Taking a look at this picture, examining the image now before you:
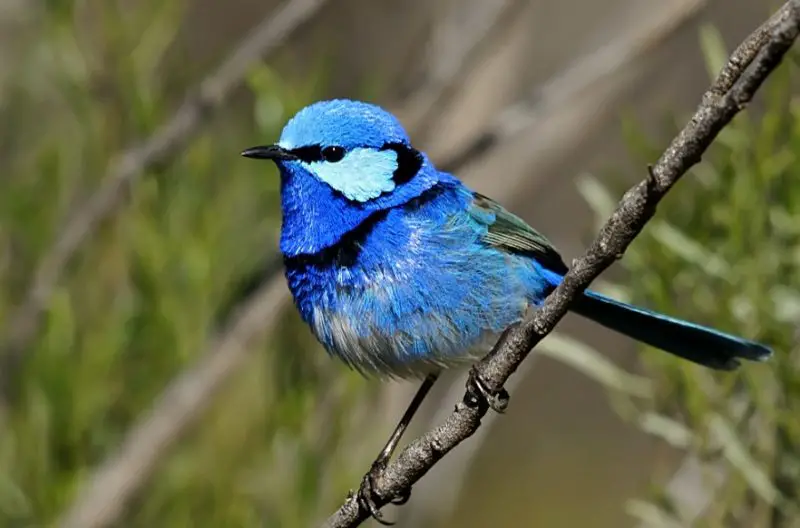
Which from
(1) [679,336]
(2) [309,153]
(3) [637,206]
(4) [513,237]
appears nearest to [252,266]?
(2) [309,153]

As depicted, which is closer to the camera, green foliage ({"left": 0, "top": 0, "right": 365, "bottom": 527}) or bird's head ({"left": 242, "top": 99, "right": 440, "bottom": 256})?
bird's head ({"left": 242, "top": 99, "right": 440, "bottom": 256})

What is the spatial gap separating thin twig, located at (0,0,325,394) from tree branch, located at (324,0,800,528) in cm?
122

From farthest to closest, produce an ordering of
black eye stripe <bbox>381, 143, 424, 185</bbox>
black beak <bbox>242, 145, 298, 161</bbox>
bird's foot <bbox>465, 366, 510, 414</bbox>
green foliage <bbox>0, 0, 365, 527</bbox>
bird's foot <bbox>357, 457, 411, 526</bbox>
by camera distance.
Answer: green foliage <bbox>0, 0, 365, 527</bbox> → black eye stripe <bbox>381, 143, 424, 185</bbox> → black beak <bbox>242, 145, 298, 161</bbox> → bird's foot <bbox>357, 457, 411, 526</bbox> → bird's foot <bbox>465, 366, 510, 414</bbox>

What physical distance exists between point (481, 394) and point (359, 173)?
62 cm

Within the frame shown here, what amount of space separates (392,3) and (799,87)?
61.2 inches

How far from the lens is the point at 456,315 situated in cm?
205

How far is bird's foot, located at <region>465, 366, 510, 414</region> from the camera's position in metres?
1.66

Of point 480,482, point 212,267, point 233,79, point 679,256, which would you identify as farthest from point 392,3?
point 480,482

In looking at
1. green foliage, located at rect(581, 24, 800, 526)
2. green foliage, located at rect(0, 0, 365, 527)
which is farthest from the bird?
green foliage, located at rect(0, 0, 365, 527)

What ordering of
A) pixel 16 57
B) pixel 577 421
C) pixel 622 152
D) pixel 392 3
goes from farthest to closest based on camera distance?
pixel 577 421 → pixel 622 152 → pixel 392 3 → pixel 16 57

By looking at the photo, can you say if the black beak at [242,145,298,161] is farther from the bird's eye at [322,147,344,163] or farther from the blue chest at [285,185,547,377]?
the blue chest at [285,185,547,377]

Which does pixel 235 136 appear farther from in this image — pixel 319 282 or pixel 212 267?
pixel 319 282

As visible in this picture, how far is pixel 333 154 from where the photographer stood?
7.00 feet

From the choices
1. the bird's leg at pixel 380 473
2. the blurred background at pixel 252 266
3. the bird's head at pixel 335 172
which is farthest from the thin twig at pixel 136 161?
the bird's leg at pixel 380 473
